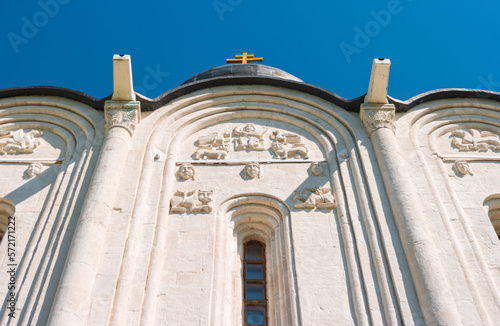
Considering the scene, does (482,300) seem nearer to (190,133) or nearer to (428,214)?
(428,214)

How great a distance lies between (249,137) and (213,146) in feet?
2.43

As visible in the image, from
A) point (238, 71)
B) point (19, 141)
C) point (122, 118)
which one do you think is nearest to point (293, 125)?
point (122, 118)

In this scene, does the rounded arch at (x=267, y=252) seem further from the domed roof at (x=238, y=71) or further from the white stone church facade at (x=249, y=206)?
the domed roof at (x=238, y=71)

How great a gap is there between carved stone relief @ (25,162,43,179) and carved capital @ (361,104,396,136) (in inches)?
238

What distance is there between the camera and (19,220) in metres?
8.38

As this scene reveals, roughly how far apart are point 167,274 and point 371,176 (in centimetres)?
380

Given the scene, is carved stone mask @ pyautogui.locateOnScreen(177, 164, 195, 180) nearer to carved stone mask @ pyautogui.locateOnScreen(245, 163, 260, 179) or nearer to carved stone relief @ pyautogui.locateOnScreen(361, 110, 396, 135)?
carved stone mask @ pyautogui.locateOnScreen(245, 163, 260, 179)

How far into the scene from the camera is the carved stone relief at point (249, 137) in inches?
399

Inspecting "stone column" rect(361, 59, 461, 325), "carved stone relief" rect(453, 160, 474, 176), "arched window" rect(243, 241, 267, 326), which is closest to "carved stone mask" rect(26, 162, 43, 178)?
"arched window" rect(243, 241, 267, 326)

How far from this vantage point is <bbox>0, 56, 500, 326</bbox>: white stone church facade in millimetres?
6996

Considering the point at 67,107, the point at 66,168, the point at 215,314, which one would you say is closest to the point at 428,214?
the point at 215,314

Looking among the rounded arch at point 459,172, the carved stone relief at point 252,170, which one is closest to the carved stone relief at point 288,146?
the carved stone relief at point 252,170

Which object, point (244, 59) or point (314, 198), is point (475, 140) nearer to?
point (314, 198)

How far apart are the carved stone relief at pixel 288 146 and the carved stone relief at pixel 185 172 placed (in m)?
1.66
